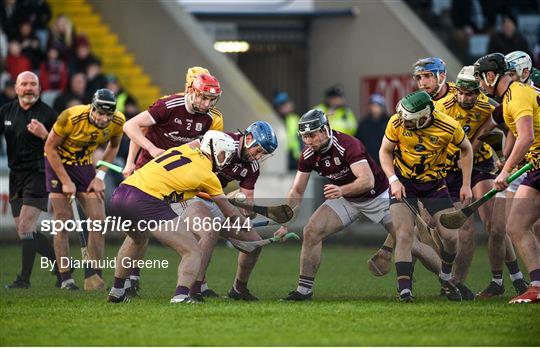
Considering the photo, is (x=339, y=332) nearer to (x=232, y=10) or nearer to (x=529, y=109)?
(x=529, y=109)

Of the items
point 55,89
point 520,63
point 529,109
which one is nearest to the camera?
point 529,109

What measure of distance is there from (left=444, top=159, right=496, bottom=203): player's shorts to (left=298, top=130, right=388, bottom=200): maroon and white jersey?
0.79 m

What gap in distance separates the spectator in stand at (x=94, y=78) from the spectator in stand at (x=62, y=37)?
535 millimetres

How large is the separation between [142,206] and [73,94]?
8.22 m

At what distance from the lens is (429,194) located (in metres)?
12.8

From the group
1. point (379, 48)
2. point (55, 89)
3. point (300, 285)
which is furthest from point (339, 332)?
point (379, 48)

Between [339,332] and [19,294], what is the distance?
405 cm

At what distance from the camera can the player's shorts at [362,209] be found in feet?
42.0

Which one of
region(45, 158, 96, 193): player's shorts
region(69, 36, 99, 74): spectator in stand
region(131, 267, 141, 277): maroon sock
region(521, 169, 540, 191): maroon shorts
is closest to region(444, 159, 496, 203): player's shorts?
region(521, 169, 540, 191): maroon shorts

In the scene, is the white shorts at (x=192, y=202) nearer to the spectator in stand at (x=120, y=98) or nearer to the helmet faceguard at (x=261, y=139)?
the helmet faceguard at (x=261, y=139)

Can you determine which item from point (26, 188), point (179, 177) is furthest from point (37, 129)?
point (179, 177)

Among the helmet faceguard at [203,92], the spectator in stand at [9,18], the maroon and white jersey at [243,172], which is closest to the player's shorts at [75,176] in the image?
the helmet faceguard at [203,92]

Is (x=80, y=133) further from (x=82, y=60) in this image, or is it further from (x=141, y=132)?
(x=82, y=60)

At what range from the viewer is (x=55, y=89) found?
21203mm
